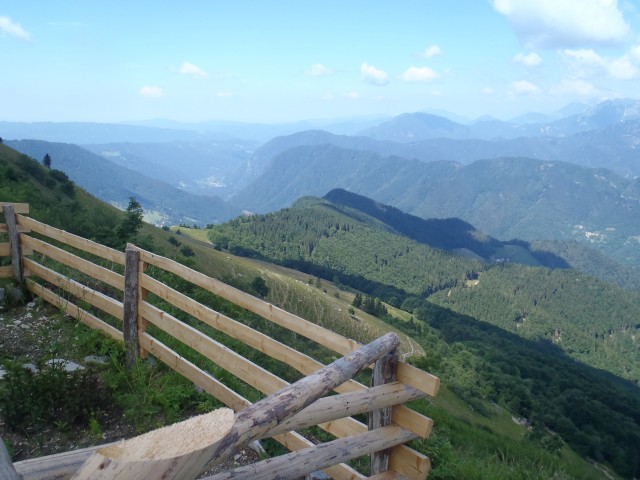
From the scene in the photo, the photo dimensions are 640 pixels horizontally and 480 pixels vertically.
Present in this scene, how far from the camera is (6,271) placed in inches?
388

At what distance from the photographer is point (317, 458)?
151 inches

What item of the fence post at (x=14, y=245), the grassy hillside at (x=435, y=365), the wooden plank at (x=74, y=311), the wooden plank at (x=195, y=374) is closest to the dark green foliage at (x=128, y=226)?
the grassy hillside at (x=435, y=365)

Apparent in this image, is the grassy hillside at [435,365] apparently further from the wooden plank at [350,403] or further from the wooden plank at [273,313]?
the wooden plank at [350,403]

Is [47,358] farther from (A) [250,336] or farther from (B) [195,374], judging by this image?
(A) [250,336]

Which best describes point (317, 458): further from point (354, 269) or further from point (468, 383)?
point (354, 269)

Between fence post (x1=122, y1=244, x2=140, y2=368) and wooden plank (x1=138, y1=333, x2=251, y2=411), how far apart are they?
0.15 metres

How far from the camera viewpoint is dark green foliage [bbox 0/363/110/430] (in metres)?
5.48

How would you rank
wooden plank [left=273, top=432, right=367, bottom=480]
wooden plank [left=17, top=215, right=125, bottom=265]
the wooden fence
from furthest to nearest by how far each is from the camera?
wooden plank [left=17, top=215, right=125, bottom=265], wooden plank [left=273, top=432, right=367, bottom=480], the wooden fence

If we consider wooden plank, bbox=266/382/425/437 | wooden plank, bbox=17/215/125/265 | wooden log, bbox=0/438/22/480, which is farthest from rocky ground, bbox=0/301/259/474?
wooden log, bbox=0/438/22/480

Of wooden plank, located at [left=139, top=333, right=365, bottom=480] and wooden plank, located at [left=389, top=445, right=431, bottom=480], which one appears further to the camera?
wooden plank, located at [left=139, top=333, right=365, bottom=480]

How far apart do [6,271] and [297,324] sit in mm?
8027

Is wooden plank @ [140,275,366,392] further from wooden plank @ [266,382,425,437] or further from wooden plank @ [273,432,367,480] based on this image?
wooden plank @ [273,432,367,480]

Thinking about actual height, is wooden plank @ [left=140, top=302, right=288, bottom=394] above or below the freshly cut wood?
below

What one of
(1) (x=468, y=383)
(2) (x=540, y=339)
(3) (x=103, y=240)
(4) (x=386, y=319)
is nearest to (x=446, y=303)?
(2) (x=540, y=339)
